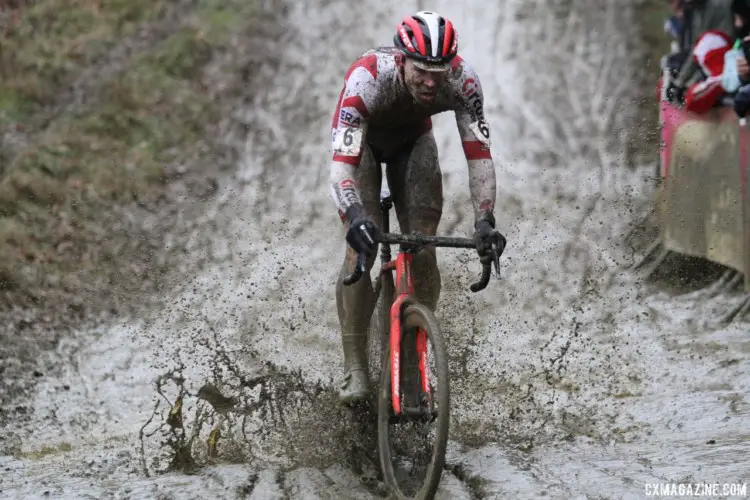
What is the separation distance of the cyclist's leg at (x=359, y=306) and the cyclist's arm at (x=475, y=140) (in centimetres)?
57

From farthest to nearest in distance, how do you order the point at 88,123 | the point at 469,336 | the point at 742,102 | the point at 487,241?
the point at 88,123 → the point at 742,102 → the point at 469,336 → the point at 487,241

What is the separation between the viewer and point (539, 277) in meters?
10.4

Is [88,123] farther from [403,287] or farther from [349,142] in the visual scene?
[403,287]

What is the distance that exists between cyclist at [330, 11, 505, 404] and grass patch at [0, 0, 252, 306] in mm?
5811

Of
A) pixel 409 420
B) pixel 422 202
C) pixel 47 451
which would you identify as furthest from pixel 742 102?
pixel 47 451

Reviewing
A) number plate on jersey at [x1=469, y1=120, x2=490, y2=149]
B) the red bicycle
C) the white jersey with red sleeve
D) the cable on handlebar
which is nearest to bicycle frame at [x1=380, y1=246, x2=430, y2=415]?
the red bicycle

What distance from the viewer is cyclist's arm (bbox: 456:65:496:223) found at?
5535 mm

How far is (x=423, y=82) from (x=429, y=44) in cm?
19

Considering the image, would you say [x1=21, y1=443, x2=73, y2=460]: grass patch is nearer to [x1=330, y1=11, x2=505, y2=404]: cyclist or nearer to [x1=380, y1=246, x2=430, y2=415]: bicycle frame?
[x1=330, y1=11, x2=505, y2=404]: cyclist

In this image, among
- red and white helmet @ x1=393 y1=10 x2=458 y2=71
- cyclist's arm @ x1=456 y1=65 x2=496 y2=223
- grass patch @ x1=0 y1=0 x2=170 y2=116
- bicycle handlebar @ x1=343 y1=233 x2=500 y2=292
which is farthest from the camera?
grass patch @ x1=0 y1=0 x2=170 y2=116

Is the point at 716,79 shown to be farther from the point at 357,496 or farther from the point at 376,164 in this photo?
the point at 357,496

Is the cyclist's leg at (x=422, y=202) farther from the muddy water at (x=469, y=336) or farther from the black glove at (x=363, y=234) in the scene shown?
the muddy water at (x=469, y=336)

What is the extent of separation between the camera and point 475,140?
18.4 ft

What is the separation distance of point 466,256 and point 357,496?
5.01 m
